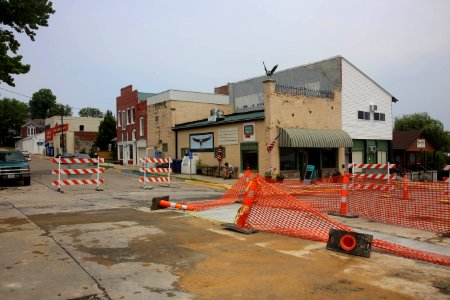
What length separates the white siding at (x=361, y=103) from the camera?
104ft

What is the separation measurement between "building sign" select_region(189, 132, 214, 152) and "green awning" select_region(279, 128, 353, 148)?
7.01 m

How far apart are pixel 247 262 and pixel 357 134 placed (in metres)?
28.7

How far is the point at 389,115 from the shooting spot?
119 feet

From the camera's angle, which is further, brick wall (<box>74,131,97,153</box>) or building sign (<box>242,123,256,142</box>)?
brick wall (<box>74,131,97,153</box>)

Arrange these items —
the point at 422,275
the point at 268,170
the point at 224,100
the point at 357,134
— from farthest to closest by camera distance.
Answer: the point at 224,100 → the point at 357,134 → the point at 268,170 → the point at 422,275

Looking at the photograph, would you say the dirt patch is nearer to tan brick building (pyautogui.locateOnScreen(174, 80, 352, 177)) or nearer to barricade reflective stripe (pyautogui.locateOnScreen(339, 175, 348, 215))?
barricade reflective stripe (pyautogui.locateOnScreen(339, 175, 348, 215))

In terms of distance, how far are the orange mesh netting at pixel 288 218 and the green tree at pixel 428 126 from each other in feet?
140

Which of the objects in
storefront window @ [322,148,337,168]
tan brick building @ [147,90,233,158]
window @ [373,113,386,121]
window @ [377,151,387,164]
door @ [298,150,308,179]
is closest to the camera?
door @ [298,150,308,179]

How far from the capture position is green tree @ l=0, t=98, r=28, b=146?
9612 centimetres

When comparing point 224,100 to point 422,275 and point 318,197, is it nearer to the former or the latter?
point 318,197

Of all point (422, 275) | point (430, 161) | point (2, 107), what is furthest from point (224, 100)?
point (2, 107)

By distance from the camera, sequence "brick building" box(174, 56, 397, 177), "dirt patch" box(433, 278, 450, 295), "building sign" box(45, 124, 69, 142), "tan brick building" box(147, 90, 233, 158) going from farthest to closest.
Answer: "building sign" box(45, 124, 69, 142)
"tan brick building" box(147, 90, 233, 158)
"brick building" box(174, 56, 397, 177)
"dirt patch" box(433, 278, 450, 295)

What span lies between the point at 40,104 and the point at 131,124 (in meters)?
90.2

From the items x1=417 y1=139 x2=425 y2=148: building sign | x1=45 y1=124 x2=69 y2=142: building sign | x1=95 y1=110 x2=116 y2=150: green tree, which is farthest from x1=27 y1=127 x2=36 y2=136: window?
x1=417 y1=139 x2=425 y2=148: building sign
